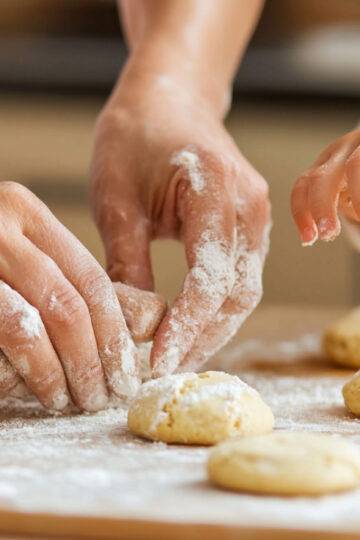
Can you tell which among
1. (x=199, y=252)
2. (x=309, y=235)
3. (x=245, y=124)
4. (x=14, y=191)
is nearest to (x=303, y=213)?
(x=309, y=235)

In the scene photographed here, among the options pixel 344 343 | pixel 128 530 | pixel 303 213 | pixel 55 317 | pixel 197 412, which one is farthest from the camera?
pixel 344 343

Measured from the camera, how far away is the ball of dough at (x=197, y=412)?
1.06 metres

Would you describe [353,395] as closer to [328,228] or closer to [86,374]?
[328,228]

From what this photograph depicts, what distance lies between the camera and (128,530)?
770 millimetres

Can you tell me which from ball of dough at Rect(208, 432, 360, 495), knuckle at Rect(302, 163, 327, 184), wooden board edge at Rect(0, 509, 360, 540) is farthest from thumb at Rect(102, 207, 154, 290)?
wooden board edge at Rect(0, 509, 360, 540)

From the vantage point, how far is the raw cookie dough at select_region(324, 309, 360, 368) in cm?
162

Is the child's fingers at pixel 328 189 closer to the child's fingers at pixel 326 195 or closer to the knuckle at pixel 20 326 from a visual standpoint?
the child's fingers at pixel 326 195

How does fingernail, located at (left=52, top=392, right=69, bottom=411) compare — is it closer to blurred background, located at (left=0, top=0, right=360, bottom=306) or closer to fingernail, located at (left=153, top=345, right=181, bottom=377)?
fingernail, located at (left=153, top=345, right=181, bottom=377)

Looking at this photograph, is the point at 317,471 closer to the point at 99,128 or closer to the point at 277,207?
the point at 99,128

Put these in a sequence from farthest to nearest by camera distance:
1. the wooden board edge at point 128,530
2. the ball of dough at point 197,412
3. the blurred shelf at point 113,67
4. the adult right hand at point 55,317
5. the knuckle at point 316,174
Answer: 1. the blurred shelf at point 113,67
2. the knuckle at point 316,174
3. the adult right hand at point 55,317
4. the ball of dough at point 197,412
5. the wooden board edge at point 128,530

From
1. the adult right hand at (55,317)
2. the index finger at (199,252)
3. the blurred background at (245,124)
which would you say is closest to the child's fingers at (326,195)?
the index finger at (199,252)

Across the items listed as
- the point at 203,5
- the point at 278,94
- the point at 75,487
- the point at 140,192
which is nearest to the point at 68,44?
the point at 278,94

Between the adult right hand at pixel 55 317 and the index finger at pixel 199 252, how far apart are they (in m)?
0.05

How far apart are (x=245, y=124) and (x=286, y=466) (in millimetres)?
2149
